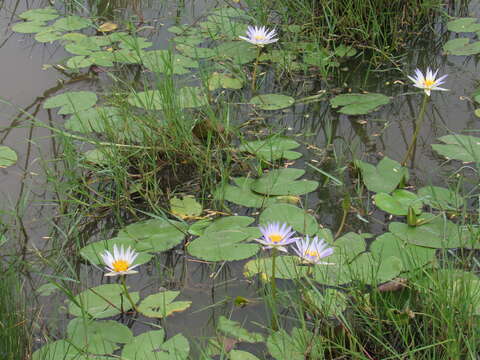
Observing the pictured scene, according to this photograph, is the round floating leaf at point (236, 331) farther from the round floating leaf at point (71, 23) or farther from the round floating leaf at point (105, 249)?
the round floating leaf at point (71, 23)

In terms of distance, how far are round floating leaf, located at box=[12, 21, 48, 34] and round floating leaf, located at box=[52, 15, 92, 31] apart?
58 millimetres

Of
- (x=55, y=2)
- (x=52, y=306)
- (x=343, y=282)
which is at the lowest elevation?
(x=52, y=306)

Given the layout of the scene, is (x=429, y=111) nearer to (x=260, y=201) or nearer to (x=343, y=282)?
(x=260, y=201)

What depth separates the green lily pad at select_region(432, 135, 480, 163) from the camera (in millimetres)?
2217

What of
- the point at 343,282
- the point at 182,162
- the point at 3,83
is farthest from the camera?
the point at 3,83

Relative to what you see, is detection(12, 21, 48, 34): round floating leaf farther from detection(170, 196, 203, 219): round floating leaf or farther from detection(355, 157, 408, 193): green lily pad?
detection(355, 157, 408, 193): green lily pad

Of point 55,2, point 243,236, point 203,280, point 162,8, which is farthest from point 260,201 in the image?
point 55,2

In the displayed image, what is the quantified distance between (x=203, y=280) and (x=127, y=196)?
0.43 metres

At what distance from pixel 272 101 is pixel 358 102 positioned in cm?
31

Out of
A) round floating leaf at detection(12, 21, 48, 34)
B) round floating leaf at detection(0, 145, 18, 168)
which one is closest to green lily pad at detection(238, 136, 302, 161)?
round floating leaf at detection(0, 145, 18, 168)

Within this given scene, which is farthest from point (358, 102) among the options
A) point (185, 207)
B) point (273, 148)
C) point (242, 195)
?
point (185, 207)

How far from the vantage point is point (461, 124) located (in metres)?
2.44

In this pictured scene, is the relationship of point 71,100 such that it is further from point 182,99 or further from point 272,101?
point 272,101

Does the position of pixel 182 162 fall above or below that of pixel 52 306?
A: above
